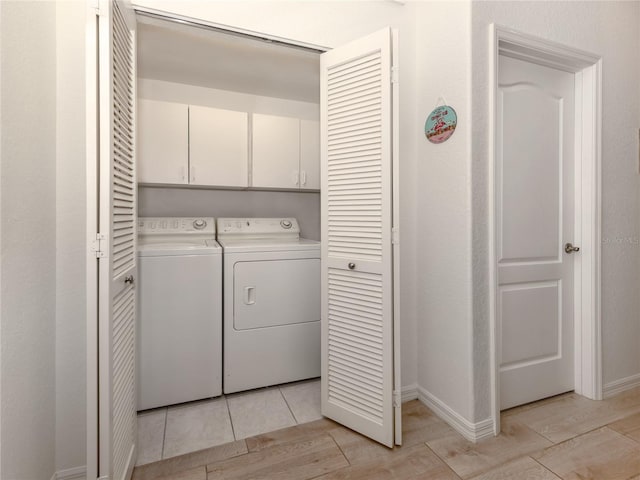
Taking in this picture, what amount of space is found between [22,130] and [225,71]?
1.57 meters

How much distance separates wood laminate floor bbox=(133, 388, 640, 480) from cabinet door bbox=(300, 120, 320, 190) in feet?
5.92

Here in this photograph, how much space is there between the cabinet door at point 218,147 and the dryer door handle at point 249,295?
0.90 m

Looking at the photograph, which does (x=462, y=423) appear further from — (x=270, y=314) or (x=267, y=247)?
(x=267, y=247)

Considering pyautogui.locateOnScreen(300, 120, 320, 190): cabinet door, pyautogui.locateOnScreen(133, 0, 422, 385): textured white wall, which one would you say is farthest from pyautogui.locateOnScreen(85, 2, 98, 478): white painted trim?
pyautogui.locateOnScreen(300, 120, 320, 190): cabinet door

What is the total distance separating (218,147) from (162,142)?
389 millimetres

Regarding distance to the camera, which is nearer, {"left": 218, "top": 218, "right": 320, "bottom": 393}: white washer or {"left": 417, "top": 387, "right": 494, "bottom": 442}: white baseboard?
{"left": 417, "top": 387, "right": 494, "bottom": 442}: white baseboard

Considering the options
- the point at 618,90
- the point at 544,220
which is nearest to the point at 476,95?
the point at 544,220

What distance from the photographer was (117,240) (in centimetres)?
124

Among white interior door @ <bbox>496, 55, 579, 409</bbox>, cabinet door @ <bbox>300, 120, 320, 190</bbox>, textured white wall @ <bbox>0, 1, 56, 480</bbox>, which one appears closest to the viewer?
textured white wall @ <bbox>0, 1, 56, 480</bbox>

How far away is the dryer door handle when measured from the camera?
211cm

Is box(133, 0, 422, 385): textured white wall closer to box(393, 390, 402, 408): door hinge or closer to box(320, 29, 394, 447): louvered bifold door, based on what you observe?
box(320, 29, 394, 447): louvered bifold door

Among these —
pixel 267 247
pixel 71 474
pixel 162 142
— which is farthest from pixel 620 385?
pixel 162 142

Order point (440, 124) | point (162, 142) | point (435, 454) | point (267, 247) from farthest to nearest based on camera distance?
point (162, 142)
point (267, 247)
point (440, 124)
point (435, 454)

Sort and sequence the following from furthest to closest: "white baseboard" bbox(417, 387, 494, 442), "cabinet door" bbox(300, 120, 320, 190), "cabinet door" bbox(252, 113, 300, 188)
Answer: "cabinet door" bbox(300, 120, 320, 190) < "cabinet door" bbox(252, 113, 300, 188) < "white baseboard" bbox(417, 387, 494, 442)
